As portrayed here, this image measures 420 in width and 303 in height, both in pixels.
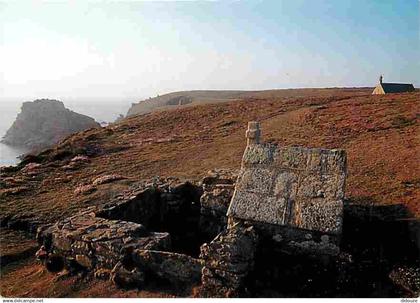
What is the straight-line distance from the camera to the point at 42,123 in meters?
82.8

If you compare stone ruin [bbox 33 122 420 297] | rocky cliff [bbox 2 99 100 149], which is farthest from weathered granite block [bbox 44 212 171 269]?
rocky cliff [bbox 2 99 100 149]

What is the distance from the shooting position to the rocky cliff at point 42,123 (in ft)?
243

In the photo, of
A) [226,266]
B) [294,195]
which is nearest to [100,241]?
[226,266]

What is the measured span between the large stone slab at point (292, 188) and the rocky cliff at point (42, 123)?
221 ft

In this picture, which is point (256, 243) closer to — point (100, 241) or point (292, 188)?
point (292, 188)

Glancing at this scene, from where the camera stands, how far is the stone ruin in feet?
19.7

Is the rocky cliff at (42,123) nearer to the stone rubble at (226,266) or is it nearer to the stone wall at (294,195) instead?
the stone wall at (294,195)

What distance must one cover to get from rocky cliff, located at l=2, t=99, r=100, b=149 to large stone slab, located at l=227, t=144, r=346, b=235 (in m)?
67.5

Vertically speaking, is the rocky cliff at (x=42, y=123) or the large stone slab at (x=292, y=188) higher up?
the large stone slab at (x=292, y=188)

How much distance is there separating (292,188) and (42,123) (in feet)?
279

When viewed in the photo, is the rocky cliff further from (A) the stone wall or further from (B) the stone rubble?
(B) the stone rubble

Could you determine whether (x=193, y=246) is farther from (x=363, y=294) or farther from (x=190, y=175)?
(x=190, y=175)

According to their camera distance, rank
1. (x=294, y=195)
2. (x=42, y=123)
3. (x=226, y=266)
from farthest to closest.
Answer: (x=42, y=123) < (x=294, y=195) < (x=226, y=266)

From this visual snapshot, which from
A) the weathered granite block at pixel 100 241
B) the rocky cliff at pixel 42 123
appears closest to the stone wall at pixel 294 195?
the weathered granite block at pixel 100 241
